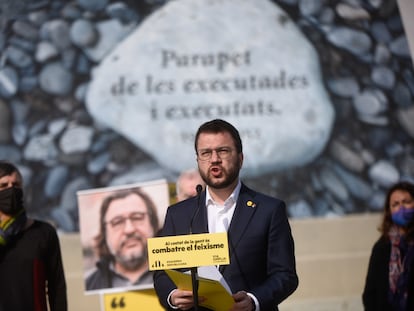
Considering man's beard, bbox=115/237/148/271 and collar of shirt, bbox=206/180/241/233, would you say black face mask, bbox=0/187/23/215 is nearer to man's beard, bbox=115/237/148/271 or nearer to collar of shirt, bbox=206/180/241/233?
man's beard, bbox=115/237/148/271

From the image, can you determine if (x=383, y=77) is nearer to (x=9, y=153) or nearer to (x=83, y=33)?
(x=83, y=33)

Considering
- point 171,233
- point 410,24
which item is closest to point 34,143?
point 410,24

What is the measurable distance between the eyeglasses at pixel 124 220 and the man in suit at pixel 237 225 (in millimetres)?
1438

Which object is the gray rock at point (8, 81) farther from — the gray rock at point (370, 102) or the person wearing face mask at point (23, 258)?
the person wearing face mask at point (23, 258)

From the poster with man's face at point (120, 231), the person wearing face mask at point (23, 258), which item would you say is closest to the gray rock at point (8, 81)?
the poster with man's face at point (120, 231)

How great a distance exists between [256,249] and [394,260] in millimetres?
1819

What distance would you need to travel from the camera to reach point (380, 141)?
5.97 m

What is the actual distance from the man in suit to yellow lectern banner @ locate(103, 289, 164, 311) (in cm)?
143

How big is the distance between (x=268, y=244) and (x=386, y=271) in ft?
5.83

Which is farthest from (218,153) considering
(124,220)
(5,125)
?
(5,125)

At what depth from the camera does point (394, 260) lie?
4.07 metres

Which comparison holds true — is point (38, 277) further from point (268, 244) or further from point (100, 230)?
point (268, 244)

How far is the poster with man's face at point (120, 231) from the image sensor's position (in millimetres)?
3967

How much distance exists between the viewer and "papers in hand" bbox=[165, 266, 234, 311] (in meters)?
2.23
